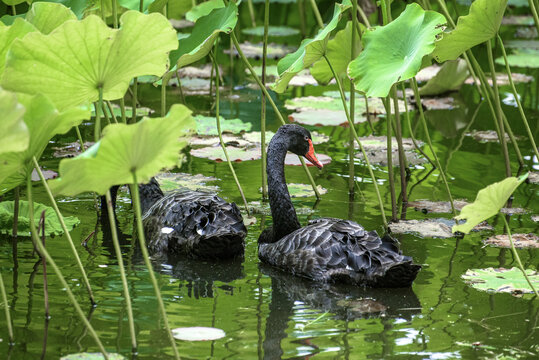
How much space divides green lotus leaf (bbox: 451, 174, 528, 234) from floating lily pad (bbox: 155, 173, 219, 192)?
9.09ft

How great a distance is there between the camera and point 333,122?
7531 millimetres


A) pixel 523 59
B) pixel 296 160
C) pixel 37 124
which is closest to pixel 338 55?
pixel 296 160

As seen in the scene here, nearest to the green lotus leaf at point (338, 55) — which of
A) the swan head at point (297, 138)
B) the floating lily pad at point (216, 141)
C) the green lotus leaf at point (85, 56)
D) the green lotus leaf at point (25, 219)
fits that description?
the swan head at point (297, 138)

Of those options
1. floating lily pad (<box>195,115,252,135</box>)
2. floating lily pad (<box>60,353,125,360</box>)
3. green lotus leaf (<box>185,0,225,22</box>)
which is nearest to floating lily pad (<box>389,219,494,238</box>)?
green lotus leaf (<box>185,0,225,22</box>)

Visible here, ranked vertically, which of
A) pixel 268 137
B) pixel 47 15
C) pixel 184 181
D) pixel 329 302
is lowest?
pixel 329 302

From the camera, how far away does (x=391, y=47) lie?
4.48 meters

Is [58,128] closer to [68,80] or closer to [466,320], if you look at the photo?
[68,80]

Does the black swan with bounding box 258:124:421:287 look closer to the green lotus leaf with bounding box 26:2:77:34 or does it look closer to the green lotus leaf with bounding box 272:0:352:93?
the green lotus leaf with bounding box 272:0:352:93

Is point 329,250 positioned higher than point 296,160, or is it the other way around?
point 296,160

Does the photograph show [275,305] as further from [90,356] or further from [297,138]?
[297,138]

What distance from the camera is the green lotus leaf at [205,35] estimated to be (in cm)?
462

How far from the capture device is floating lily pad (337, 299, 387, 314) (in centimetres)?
398

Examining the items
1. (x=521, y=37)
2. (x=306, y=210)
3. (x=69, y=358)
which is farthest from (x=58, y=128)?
(x=521, y=37)

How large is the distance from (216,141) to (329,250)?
2695 mm
